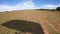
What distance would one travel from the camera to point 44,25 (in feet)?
10.6

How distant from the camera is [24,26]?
10.4 feet

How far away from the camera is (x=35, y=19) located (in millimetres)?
3283

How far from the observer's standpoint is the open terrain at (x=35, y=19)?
314 cm

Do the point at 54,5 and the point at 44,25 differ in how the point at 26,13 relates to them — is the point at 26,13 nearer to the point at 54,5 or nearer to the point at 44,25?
the point at 44,25

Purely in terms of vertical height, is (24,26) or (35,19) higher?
(35,19)

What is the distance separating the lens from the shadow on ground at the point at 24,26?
10.2ft

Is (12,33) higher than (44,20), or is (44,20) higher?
(44,20)

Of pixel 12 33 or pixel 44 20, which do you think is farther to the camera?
pixel 44 20

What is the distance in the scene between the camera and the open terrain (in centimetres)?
314

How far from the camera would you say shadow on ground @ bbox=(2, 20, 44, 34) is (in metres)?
3.10

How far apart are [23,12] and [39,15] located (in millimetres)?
408

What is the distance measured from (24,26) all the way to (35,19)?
338 mm

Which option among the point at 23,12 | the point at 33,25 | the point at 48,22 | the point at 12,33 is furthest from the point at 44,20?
the point at 12,33

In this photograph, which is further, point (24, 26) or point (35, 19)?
point (35, 19)
